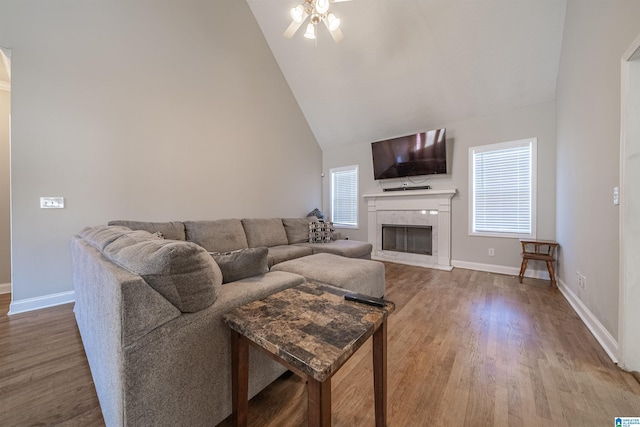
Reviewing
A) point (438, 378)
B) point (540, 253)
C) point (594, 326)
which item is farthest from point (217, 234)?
point (540, 253)

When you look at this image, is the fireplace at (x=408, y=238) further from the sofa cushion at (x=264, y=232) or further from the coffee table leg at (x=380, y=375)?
the coffee table leg at (x=380, y=375)

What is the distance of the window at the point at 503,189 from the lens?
3.31 metres

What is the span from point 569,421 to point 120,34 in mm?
4910

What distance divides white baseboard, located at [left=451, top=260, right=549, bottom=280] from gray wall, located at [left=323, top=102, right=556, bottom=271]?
0.5 inches

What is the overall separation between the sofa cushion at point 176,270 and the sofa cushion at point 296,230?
2710 mm

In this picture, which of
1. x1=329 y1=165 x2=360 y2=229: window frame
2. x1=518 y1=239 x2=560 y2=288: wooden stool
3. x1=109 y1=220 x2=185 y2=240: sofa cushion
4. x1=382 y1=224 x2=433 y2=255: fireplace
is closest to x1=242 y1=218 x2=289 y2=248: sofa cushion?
x1=109 y1=220 x2=185 y2=240: sofa cushion

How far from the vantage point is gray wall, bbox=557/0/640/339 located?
1.61 m

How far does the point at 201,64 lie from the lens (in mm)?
3297

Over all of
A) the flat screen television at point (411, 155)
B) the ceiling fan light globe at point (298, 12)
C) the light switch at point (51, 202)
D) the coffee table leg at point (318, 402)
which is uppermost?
the ceiling fan light globe at point (298, 12)

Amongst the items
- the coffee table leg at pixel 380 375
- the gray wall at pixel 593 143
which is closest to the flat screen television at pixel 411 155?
the gray wall at pixel 593 143

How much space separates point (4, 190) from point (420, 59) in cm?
556

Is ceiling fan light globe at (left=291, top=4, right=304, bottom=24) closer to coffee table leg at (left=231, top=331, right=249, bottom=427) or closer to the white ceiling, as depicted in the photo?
the white ceiling

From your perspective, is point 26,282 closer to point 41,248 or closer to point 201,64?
point 41,248

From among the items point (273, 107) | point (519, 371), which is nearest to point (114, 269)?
point (519, 371)
